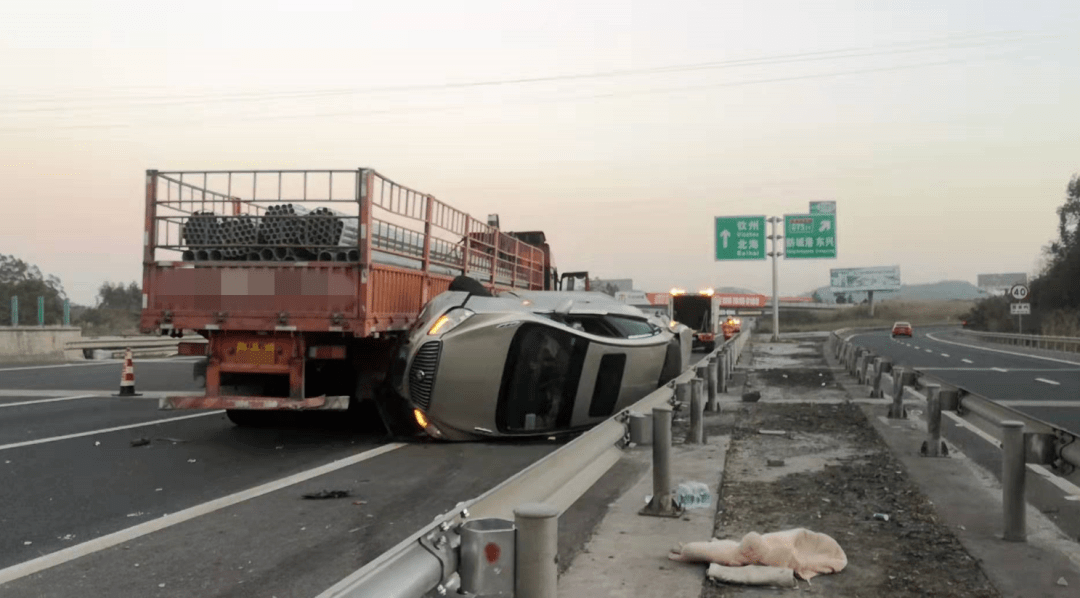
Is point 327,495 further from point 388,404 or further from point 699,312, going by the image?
point 699,312

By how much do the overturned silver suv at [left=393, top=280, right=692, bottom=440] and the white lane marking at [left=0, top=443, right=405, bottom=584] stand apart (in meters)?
1.17

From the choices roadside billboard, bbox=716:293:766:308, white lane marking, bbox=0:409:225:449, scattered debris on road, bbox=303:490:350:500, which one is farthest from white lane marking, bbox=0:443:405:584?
roadside billboard, bbox=716:293:766:308

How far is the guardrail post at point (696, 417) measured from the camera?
888 centimetres

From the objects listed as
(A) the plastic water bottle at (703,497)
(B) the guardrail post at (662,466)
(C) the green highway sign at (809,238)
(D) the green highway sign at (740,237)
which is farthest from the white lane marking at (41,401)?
(C) the green highway sign at (809,238)

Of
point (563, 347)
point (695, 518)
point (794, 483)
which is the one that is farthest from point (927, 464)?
point (563, 347)

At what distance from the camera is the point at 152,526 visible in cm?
611

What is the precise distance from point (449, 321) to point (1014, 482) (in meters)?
5.44

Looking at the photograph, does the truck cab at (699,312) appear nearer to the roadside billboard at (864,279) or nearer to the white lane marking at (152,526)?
the white lane marking at (152,526)

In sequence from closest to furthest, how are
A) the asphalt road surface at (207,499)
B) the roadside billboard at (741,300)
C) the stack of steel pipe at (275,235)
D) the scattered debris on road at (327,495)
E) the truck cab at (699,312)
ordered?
the asphalt road surface at (207,499) < the scattered debris on road at (327,495) < the stack of steel pipe at (275,235) < the truck cab at (699,312) < the roadside billboard at (741,300)

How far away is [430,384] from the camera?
29.1 ft

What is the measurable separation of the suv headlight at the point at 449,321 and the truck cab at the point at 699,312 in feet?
93.4

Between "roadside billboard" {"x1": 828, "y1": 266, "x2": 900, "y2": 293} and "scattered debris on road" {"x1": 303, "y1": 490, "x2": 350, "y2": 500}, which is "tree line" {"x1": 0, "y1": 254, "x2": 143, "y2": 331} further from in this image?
"roadside billboard" {"x1": 828, "y1": 266, "x2": 900, "y2": 293}

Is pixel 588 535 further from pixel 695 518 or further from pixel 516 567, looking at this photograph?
pixel 516 567

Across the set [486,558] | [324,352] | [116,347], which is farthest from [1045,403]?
[116,347]
